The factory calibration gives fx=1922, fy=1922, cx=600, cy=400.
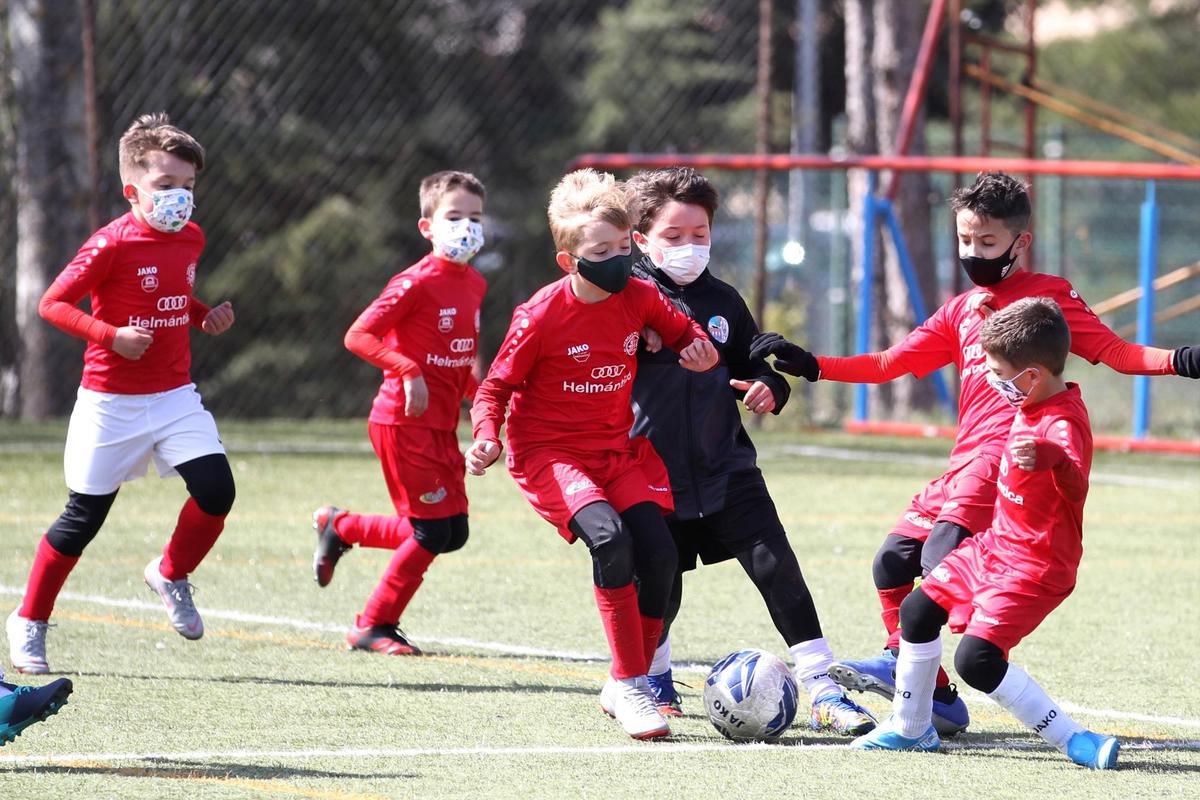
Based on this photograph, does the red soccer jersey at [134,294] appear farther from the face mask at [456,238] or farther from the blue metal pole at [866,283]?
the blue metal pole at [866,283]

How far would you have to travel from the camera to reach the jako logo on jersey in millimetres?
5910

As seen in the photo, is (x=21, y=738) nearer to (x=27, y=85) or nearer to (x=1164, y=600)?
(x=1164, y=600)

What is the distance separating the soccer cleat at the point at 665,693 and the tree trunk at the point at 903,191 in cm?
1222

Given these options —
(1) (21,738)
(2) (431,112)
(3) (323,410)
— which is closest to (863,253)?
(3) (323,410)

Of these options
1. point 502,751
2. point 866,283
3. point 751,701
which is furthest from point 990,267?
point 866,283

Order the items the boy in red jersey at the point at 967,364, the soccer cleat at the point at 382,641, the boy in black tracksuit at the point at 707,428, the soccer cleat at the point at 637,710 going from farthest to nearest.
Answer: the soccer cleat at the point at 382,641
the boy in black tracksuit at the point at 707,428
the boy in red jersey at the point at 967,364
the soccer cleat at the point at 637,710

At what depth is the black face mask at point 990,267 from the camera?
19.2ft

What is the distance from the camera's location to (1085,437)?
5273mm

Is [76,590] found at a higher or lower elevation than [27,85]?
lower

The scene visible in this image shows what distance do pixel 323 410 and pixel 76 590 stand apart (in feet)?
37.0

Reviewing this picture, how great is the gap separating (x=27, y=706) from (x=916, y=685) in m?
2.44

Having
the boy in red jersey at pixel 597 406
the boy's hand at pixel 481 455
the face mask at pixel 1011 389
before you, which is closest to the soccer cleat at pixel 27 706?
the boy's hand at pixel 481 455

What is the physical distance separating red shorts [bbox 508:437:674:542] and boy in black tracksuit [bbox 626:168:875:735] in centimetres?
13

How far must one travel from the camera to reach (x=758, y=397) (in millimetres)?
5898
